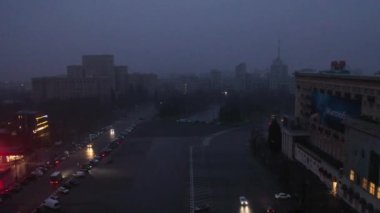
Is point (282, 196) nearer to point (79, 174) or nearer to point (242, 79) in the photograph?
point (79, 174)

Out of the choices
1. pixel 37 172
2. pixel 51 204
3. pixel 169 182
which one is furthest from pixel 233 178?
pixel 37 172

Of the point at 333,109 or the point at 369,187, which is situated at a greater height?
the point at 333,109

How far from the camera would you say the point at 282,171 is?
6055 millimetres

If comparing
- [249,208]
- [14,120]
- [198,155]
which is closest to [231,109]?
[198,155]

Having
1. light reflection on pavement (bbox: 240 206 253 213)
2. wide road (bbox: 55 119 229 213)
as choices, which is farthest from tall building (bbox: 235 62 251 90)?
light reflection on pavement (bbox: 240 206 253 213)

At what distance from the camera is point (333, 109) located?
6227mm

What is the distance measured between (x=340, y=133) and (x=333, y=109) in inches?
19.2

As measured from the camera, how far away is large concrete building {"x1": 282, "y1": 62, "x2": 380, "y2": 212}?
429 centimetres

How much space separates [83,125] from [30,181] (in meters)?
5.65

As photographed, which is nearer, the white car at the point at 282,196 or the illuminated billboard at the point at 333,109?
the white car at the point at 282,196

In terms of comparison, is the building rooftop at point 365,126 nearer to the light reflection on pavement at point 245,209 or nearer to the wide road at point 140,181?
the light reflection on pavement at point 245,209

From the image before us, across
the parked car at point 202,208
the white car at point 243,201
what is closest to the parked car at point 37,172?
the parked car at point 202,208

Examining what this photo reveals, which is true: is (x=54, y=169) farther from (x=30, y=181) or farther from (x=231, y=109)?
(x=231, y=109)

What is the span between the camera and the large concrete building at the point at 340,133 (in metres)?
4.29
